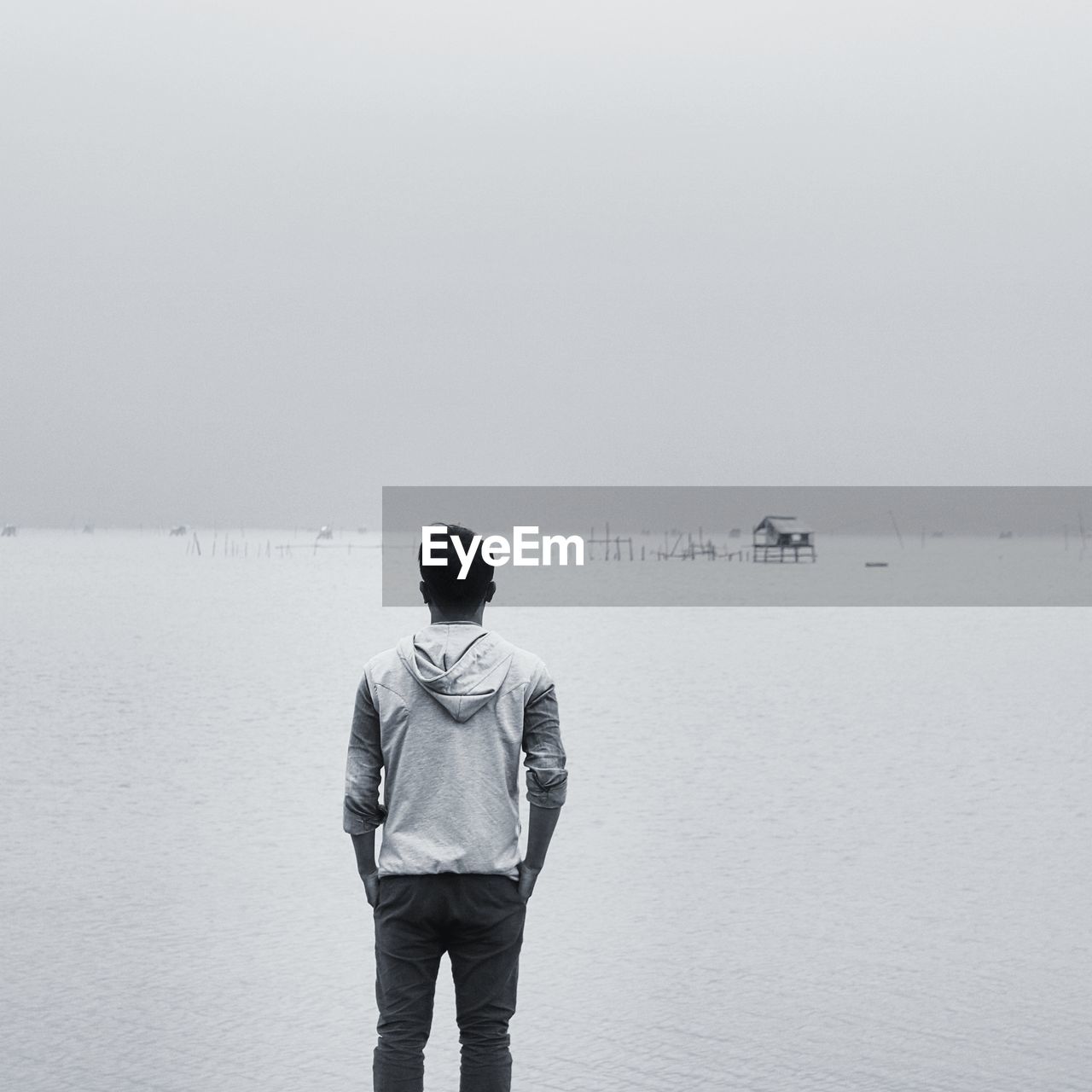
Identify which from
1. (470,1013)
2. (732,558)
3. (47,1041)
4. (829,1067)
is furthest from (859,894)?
(732,558)

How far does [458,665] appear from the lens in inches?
106

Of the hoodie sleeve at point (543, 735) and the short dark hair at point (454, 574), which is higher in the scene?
the short dark hair at point (454, 574)

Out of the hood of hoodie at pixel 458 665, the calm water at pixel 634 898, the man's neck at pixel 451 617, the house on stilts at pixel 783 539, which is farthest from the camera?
the house on stilts at pixel 783 539

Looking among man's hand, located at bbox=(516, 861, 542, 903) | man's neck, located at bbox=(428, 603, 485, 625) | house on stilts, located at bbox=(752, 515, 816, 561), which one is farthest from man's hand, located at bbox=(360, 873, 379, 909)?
house on stilts, located at bbox=(752, 515, 816, 561)

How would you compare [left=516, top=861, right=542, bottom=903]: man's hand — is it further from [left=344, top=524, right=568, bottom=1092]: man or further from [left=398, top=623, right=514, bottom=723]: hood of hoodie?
[left=398, top=623, right=514, bottom=723]: hood of hoodie

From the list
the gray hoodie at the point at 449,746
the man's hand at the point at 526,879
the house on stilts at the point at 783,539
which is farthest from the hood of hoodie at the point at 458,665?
the house on stilts at the point at 783,539

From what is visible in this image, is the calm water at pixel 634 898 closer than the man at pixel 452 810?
No

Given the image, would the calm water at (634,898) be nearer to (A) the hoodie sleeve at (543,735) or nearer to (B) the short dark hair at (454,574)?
(A) the hoodie sleeve at (543,735)

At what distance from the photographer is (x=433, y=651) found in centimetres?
272

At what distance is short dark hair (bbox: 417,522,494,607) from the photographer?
278 centimetres

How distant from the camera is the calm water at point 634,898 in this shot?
4066 millimetres

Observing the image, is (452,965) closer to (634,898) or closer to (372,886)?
(372,886)

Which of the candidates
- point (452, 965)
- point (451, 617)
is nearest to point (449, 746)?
point (451, 617)

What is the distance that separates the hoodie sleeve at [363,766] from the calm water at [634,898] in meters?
1.32
